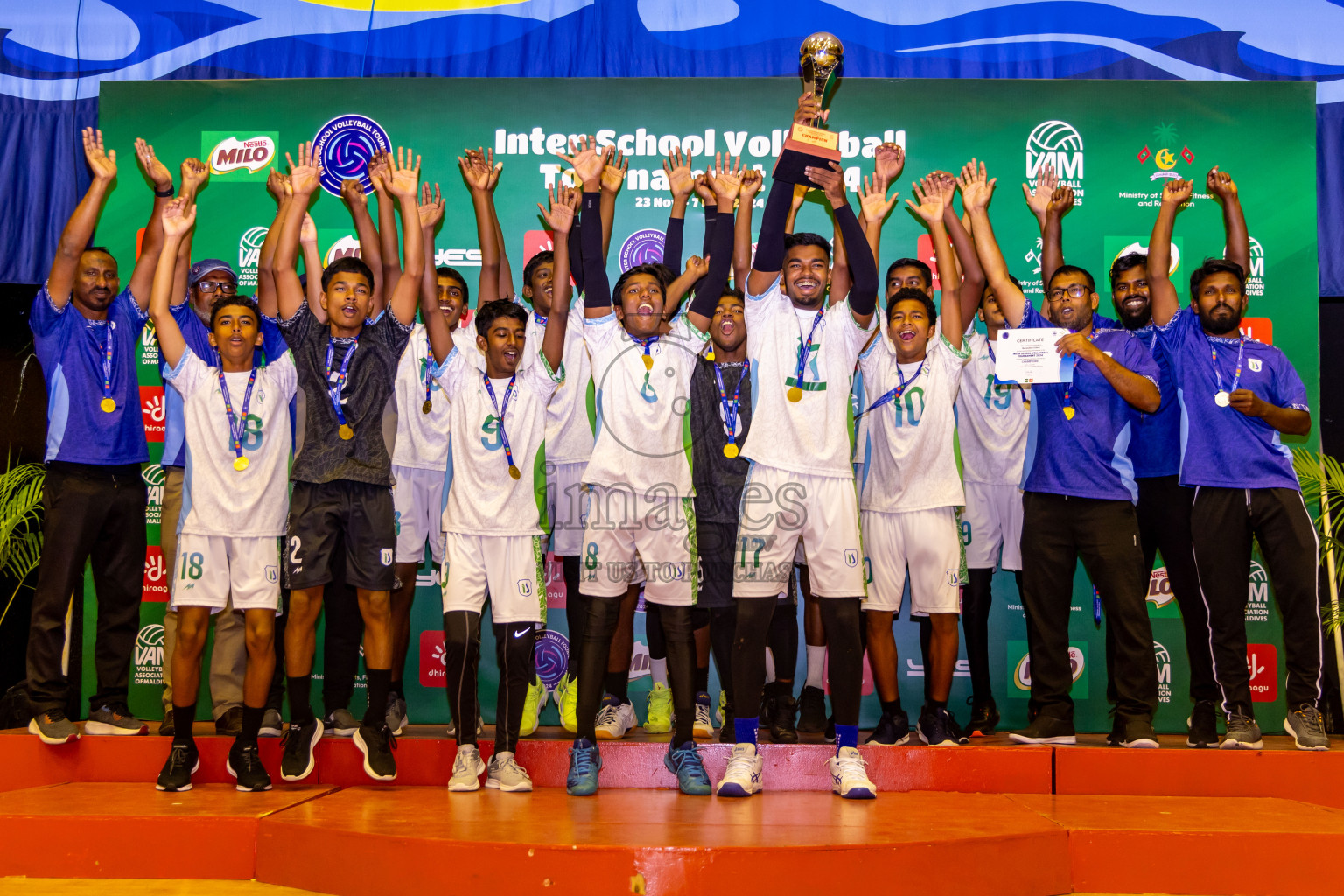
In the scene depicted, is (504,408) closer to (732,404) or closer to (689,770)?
(732,404)

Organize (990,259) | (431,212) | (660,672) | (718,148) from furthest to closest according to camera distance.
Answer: (718,148), (431,212), (660,672), (990,259)

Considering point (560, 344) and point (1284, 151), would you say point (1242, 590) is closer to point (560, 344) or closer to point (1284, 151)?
point (1284, 151)

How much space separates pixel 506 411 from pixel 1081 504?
2646 millimetres

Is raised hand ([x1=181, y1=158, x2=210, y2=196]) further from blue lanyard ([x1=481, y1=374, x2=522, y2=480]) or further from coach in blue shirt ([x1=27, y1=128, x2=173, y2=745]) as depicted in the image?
blue lanyard ([x1=481, y1=374, x2=522, y2=480])

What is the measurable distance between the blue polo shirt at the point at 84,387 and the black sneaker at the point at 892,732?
3.69m

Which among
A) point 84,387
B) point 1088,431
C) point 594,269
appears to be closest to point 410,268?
point 594,269

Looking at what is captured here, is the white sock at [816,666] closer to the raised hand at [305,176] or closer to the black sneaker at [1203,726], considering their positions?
the black sneaker at [1203,726]

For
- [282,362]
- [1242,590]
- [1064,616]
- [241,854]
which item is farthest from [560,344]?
[1242,590]

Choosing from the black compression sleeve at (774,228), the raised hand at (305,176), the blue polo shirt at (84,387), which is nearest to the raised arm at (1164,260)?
the black compression sleeve at (774,228)

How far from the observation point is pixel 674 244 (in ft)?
15.1

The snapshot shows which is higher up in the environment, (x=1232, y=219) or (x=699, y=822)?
(x=1232, y=219)

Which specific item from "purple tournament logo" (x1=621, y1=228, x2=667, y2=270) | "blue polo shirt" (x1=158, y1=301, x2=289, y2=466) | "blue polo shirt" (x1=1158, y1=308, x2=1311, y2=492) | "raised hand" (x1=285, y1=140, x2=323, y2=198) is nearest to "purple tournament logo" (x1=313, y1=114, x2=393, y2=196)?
"raised hand" (x1=285, y1=140, x2=323, y2=198)

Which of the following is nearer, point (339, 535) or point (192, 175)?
point (339, 535)

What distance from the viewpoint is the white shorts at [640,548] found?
12.5 ft
